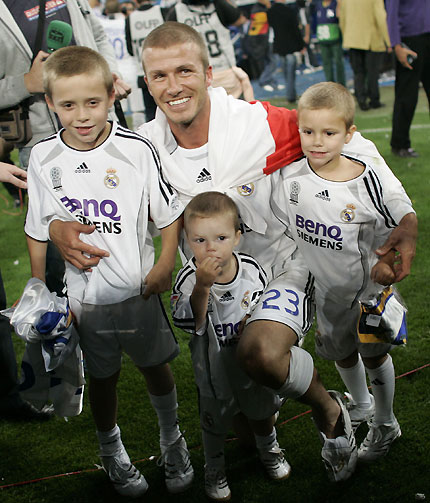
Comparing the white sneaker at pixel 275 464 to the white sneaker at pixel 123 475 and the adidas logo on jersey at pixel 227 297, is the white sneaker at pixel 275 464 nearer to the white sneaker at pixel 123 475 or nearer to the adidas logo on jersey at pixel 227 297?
the white sneaker at pixel 123 475

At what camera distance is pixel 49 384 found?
2.71 meters

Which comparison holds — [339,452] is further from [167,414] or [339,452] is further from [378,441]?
[167,414]

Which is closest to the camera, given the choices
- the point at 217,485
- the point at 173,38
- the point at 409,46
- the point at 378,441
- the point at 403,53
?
the point at 173,38

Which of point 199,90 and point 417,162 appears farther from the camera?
point 417,162

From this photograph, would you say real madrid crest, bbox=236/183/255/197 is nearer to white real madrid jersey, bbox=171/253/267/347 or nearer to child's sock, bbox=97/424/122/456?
white real madrid jersey, bbox=171/253/267/347

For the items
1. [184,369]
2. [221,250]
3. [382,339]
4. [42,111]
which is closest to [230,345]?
[221,250]

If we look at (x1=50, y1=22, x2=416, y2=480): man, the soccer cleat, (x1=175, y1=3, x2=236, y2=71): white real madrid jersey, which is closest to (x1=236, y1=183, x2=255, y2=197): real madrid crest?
(x1=50, y1=22, x2=416, y2=480): man

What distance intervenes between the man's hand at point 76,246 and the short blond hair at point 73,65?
0.50 meters

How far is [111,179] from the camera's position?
2557 mm

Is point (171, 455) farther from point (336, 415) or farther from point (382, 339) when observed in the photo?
point (382, 339)

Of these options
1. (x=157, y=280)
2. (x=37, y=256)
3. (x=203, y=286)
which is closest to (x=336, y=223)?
(x=203, y=286)

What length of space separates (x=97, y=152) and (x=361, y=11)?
9.03 meters

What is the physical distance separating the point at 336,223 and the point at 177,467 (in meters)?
1.30

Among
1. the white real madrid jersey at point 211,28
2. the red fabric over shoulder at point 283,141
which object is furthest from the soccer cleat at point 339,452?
the white real madrid jersey at point 211,28
